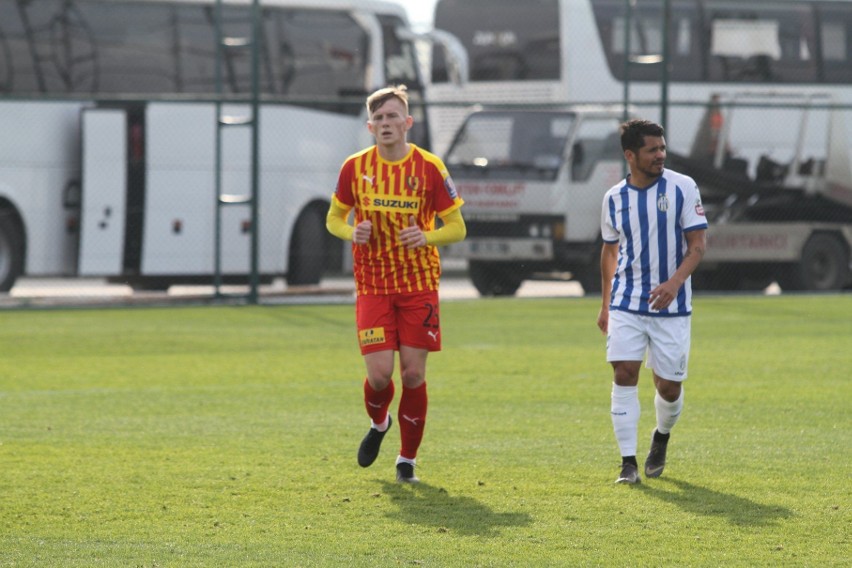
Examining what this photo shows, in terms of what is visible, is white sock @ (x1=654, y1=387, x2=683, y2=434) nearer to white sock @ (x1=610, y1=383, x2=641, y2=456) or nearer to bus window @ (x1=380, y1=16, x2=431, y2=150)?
white sock @ (x1=610, y1=383, x2=641, y2=456)

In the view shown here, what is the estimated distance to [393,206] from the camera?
668 centimetres

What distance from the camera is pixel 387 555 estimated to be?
17.3 feet

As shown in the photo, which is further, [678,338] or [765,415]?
[765,415]

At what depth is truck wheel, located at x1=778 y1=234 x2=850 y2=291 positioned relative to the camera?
20203mm

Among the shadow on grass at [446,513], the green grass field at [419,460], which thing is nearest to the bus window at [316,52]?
the green grass field at [419,460]

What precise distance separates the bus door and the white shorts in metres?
12.7

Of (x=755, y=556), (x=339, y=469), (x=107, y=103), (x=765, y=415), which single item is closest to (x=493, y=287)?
(x=107, y=103)

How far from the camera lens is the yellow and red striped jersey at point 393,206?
21.9 ft

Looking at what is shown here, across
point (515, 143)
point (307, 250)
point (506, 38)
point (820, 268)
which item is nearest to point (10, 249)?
point (307, 250)

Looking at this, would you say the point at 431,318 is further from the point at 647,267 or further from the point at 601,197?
the point at 601,197

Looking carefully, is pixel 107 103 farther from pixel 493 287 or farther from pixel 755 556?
pixel 755 556

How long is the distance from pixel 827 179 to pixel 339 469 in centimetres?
1484

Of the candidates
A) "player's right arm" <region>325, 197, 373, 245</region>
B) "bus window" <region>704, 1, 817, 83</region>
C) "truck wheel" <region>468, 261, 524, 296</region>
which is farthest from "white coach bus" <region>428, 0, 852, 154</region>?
"player's right arm" <region>325, 197, 373, 245</region>

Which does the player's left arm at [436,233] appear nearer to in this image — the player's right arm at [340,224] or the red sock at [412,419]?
the player's right arm at [340,224]
